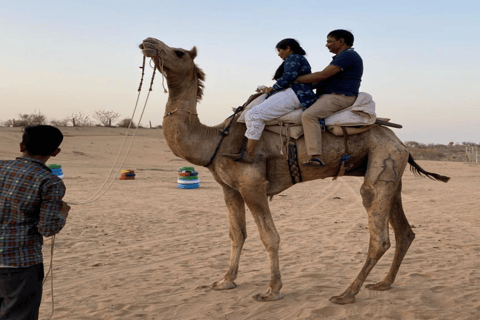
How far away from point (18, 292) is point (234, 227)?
132 inches

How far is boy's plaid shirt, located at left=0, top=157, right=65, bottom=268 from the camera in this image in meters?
3.04

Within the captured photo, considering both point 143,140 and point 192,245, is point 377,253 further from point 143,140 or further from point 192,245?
point 143,140

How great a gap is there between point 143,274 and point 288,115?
10.9 feet

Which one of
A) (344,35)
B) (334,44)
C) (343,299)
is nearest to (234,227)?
(343,299)

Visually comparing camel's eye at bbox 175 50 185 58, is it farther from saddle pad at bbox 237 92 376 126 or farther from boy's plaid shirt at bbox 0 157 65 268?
boy's plaid shirt at bbox 0 157 65 268

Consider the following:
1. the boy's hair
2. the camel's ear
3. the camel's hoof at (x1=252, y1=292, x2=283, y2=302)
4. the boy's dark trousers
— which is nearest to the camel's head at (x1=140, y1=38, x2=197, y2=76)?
the camel's ear

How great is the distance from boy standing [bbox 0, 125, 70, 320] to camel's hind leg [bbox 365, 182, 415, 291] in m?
A: 4.35

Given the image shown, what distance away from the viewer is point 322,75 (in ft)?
17.3

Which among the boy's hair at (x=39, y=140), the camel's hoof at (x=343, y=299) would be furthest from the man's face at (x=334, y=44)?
the boy's hair at (x=39, y=140)

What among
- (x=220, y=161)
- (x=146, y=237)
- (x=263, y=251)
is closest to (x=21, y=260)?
(x=220, y=161)

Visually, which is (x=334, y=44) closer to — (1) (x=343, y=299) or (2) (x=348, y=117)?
(2) (x=348, y=117)

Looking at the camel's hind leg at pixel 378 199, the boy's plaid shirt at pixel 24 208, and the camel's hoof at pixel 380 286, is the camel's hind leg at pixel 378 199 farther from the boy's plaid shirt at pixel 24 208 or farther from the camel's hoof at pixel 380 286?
the boy's plaid shirt at pixel 24 208

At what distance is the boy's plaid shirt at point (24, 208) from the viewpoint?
304cm

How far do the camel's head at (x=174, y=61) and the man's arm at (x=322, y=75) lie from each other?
1.35 meters
